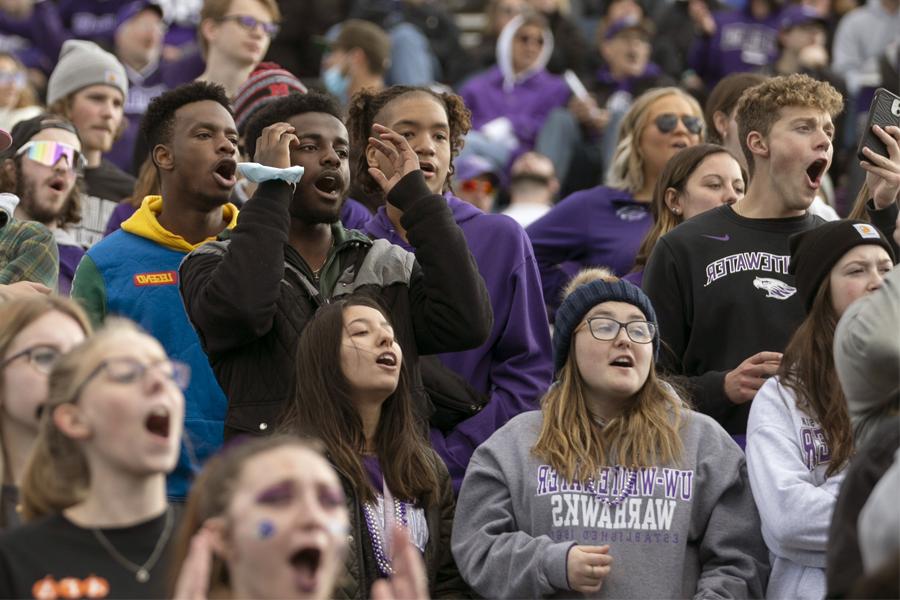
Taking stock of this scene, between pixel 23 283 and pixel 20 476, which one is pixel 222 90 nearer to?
pixel 23 283

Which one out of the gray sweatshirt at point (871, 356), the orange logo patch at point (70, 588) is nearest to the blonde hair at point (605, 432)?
the gray sweatshirt at point (871, 356)

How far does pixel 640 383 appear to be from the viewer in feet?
20.4

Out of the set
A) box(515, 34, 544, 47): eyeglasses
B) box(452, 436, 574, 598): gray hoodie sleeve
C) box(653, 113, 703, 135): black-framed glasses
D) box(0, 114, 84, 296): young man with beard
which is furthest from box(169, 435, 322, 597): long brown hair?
box(515, 34, 544, 47): eyeglasses

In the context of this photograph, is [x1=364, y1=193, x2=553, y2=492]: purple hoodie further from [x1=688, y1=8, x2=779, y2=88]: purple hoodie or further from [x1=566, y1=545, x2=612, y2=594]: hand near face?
[x1=688, y1=8, x2=779, y2=88]: purple hoodie

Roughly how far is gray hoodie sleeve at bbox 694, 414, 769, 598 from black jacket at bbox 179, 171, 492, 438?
925 millimetres

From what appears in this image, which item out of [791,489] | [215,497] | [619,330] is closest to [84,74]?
[619,330]

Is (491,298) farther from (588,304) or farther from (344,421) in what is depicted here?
(344,421)

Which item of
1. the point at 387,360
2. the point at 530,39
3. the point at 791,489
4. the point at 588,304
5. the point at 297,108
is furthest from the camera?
the point at 530,39

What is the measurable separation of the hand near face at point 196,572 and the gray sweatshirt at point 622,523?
195 cm

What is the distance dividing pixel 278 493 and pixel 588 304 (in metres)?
2.43

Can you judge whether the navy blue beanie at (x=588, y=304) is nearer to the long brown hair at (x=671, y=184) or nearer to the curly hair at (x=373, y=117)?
the curly hair at (x=373, y=117)

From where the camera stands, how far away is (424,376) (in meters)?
6.74

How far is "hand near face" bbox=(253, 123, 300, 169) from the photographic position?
250 inches

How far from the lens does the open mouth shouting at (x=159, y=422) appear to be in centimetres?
455
